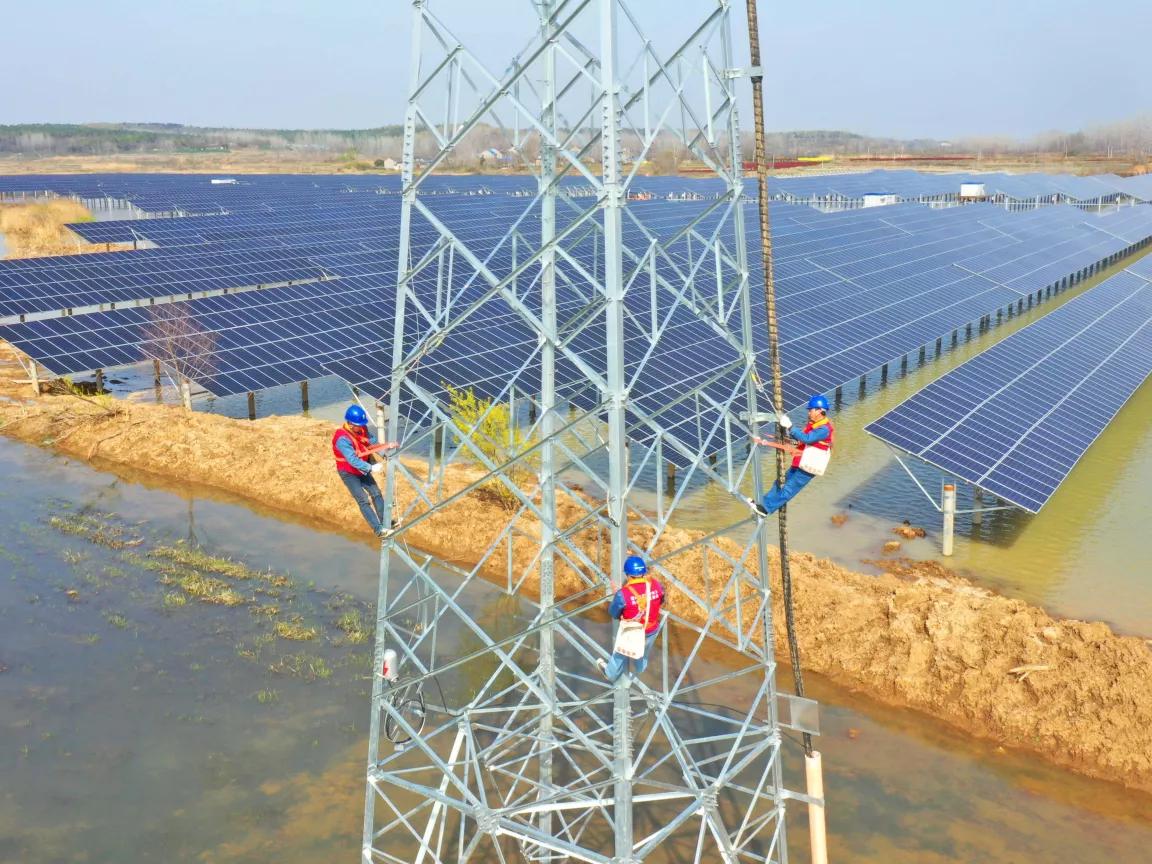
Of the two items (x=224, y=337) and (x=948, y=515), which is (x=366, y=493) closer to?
(x=948, y=515)

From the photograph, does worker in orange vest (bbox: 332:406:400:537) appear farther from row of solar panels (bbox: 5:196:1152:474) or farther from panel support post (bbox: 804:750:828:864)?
row of solar panels (bbox: 5:196:1152:474)

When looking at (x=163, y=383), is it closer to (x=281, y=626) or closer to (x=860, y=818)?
(x=281, y=626)

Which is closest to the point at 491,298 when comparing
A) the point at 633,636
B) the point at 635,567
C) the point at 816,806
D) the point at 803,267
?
the point at 816,806

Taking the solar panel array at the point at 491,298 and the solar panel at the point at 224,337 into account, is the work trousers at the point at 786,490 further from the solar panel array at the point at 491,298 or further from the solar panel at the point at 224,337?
the solar panel at the point at 224,337

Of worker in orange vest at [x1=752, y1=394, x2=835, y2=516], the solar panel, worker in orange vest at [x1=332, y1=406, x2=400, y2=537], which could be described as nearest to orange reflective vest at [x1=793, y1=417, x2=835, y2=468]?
worker in orange vest at [x1=752, y1=394, x2=835, y2=516]

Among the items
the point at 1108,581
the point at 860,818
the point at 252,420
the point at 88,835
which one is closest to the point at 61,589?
the point at 88,835

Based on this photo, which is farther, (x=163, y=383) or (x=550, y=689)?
(x=163, y=383)

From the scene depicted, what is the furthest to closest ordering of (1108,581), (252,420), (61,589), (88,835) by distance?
(252,420) < (1108,581) < (61,589) < (88,835)
